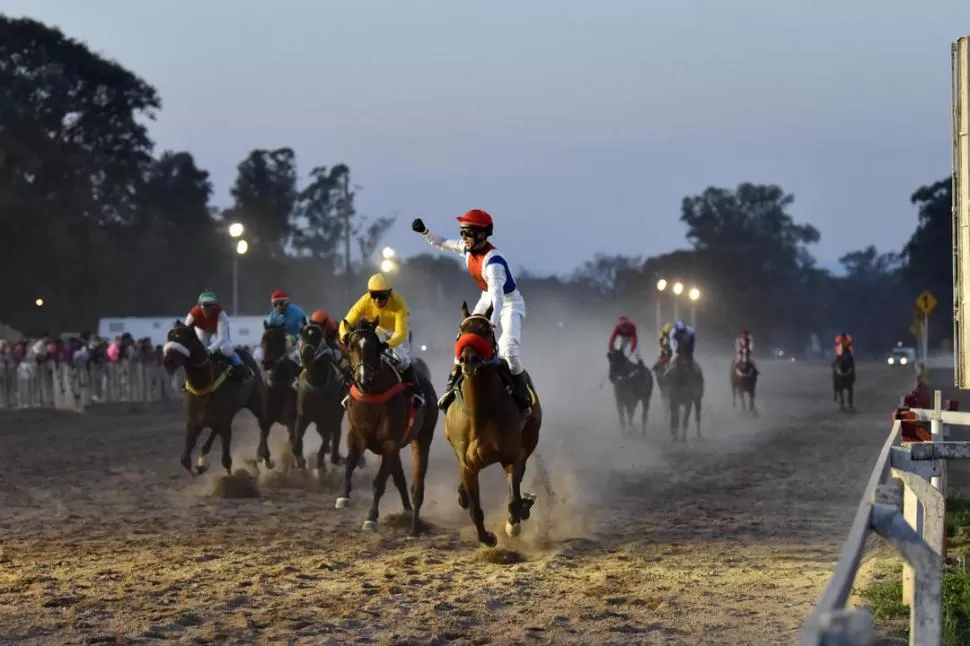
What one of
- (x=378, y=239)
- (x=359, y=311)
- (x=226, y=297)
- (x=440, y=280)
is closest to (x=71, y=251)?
(x=226, y=297)

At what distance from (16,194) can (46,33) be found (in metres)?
13.2

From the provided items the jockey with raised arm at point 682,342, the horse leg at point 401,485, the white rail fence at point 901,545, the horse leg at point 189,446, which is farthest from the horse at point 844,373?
the white rail fence at point 901,545

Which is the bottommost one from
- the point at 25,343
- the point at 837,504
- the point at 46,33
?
the point at 837,504

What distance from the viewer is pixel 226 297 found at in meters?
67.1

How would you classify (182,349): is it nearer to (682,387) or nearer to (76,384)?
(682,387)

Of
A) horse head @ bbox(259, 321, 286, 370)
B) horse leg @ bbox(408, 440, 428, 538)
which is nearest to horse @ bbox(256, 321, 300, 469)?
horse head @ bbox(259, 321, 286, 370)

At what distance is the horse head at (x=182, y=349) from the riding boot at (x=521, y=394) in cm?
574

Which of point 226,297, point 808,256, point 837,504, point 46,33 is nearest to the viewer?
point 837,504

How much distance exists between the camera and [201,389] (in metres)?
15.2

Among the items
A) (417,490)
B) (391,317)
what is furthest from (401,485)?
(391,317)

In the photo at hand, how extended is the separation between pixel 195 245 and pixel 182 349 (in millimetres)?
50119

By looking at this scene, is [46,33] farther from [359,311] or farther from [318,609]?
[318,609]

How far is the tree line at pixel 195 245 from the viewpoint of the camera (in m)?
48.8

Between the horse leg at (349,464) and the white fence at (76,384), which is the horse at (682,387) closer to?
the horse leg at (349,464)
